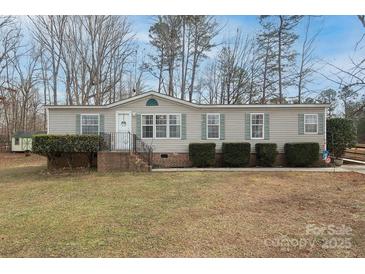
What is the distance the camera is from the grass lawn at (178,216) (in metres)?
3.80

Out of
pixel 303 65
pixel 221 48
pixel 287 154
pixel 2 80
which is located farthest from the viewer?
pixel 2 80

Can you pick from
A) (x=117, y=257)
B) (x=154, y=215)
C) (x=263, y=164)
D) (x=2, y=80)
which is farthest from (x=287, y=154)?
(x=2, y=80)

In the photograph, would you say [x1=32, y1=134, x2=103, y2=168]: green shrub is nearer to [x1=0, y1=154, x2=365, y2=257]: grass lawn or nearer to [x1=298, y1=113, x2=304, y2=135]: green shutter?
[x1=0, y1=154, x2=365, y2=257]: grass lawn

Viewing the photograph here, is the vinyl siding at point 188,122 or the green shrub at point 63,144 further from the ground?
the vinyl siding at point 188,122

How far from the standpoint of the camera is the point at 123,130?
1352 centimetres

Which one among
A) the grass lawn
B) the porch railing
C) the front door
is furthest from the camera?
the front door

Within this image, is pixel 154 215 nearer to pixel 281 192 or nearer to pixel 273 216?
pixel 273 216

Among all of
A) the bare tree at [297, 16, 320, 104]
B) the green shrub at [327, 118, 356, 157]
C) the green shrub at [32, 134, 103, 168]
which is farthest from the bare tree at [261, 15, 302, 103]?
the green shrub at [32, 134, 103, 168]

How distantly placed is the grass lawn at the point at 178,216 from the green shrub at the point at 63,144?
2.22 m

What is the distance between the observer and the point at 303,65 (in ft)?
76.3

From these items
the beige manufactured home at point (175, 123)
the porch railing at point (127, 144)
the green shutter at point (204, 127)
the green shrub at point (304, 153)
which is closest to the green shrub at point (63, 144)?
the porch railing at point (127, 144)

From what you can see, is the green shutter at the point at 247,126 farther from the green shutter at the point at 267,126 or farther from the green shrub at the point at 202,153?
the green shrub at the point at 202,153

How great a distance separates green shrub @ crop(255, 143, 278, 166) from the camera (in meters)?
12.9

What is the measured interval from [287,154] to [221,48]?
15022 millimetres
